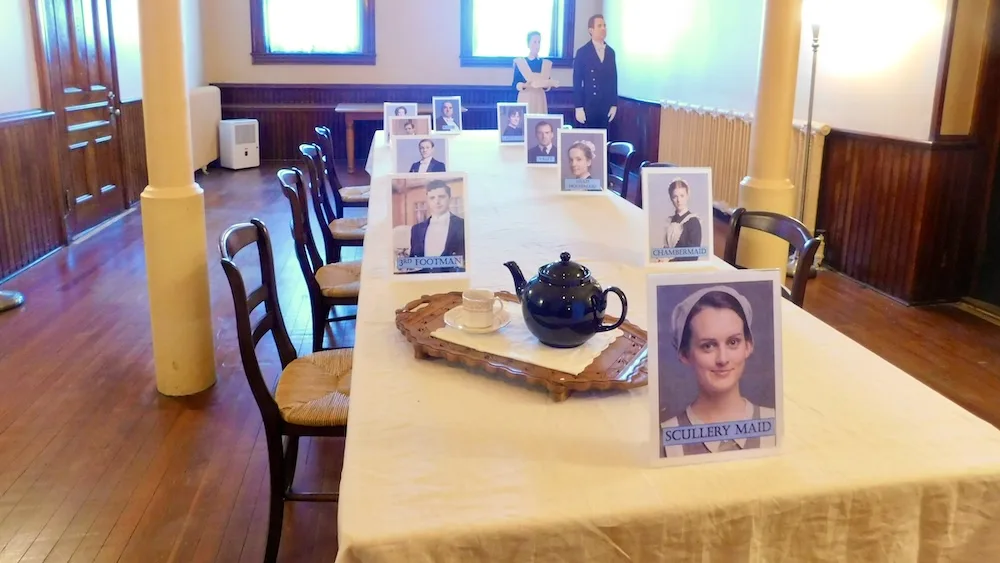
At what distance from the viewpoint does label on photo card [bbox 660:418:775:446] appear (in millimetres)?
1195

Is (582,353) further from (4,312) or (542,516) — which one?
(4,312)

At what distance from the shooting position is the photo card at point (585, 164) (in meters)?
3.37

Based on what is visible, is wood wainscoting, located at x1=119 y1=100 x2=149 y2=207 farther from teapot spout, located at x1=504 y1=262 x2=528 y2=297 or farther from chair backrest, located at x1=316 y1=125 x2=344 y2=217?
teapot spout, located at x1=504 y1=262 x2=528 y2=297

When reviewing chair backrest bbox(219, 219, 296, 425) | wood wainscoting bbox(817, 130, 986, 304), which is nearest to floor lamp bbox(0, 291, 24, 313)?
chair backrest bbox(219, 219, 296, 425)

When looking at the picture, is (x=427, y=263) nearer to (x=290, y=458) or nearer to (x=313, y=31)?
(x=290, y=458)

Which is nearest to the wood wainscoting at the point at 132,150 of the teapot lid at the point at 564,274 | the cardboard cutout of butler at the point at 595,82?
the cardboard cutout of butler at the point at 595,82

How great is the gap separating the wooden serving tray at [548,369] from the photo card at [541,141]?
7.79 feet

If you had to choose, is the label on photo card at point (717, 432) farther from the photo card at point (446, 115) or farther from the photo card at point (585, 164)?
the photo card at point (446, 115)

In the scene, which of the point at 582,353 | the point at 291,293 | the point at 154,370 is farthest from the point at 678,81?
the point at 582,353

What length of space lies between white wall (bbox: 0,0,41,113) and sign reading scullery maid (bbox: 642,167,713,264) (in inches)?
159

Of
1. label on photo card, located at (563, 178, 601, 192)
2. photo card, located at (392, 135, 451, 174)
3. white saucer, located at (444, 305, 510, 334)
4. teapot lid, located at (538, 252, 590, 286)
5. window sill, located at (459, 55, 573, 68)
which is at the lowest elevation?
white saucer, located at (444, 305, 510, 334)

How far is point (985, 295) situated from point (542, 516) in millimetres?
4050

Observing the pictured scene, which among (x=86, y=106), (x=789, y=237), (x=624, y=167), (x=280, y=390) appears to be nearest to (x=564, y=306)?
(x=280, y=390)

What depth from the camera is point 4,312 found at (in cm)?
396
